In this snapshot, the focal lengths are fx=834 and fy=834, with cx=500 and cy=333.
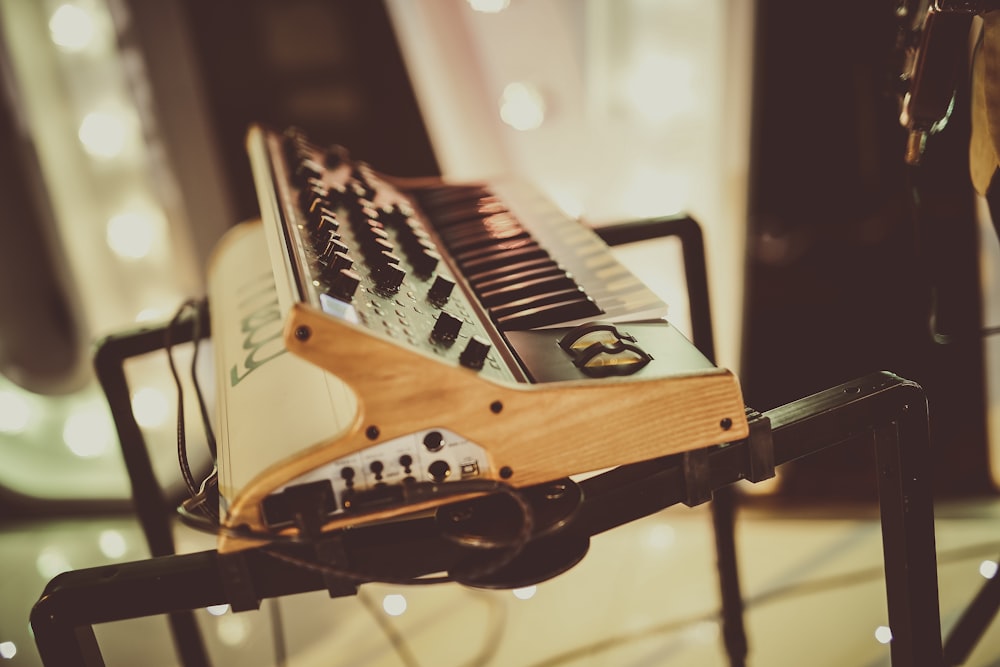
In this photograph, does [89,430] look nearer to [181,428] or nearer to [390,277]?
[181,428]

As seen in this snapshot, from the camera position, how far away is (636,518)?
90cm

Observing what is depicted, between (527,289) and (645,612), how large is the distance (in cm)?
95

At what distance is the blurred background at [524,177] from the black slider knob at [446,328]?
0.59 meters

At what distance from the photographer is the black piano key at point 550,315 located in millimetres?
1003

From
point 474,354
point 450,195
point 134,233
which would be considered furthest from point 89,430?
point 474,354

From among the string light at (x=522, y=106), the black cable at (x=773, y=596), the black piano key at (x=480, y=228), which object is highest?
the string light at (x=522, y=106)

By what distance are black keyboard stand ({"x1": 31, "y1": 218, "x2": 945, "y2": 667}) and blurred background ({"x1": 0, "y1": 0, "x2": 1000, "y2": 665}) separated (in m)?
0.53

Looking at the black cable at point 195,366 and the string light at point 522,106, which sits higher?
the string light at point 522,106

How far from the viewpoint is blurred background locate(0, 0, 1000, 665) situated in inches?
67.5

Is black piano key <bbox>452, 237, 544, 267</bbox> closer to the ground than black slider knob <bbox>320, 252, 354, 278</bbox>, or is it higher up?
closer to the ground

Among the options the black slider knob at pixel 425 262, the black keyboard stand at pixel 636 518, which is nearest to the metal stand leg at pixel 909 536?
the black keyboard stand at pixel 636 518

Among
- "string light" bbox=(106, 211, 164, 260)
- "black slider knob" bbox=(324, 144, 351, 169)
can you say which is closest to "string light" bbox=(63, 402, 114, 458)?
"string light" bbox=(106, 211, 164, 260)

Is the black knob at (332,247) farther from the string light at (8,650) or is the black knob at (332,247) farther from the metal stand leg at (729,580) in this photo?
the string light at (8,650)

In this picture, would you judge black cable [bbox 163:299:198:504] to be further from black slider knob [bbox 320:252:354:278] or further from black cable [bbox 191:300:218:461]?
black slider knob [bbox 320:252:354:278]
